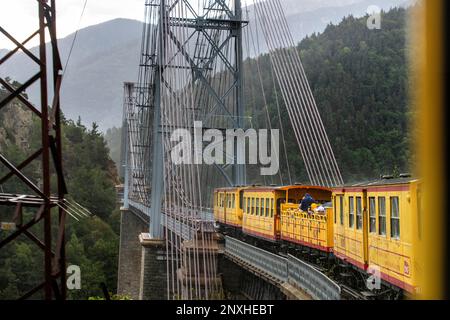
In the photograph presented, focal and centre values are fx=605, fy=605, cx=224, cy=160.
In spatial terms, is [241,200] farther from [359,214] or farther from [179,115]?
[359,214]

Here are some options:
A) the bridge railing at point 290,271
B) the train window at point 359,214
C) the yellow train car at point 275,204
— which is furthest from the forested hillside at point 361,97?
the train window at point 359,214

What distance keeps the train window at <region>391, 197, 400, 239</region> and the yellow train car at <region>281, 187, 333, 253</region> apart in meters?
3.50

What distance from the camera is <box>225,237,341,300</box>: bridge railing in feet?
23.8

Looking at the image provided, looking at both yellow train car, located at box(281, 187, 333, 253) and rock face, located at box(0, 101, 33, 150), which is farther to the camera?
rock face, located at box(0, 101, 33, 150)

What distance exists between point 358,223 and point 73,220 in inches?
1574

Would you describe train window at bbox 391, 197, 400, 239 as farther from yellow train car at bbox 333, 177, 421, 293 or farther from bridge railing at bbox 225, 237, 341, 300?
bridge railing at bbox 225, 237, 341, 300

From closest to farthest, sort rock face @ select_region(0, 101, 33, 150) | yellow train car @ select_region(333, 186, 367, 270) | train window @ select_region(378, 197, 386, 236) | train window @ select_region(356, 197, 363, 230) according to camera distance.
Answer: train window @ select_region(378, 197, 386, 236) < yellow train car @ select_region(333, 186, 367, 270) < train window @ select_region(356, 197, 363, 230) < rock face @ select_region(0, 101, 33, 150)

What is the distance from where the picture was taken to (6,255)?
39.2 metres

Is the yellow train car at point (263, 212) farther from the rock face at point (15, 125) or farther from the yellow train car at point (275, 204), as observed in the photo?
the rock face at point (15, 125)

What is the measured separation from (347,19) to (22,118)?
3583 centimetres

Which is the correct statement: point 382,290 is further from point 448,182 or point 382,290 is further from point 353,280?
point 448,182

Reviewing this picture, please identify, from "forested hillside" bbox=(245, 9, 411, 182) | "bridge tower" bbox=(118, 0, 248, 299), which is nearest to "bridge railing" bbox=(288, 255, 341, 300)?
"bridge tower" bbox=(118, 0, 248, 299)

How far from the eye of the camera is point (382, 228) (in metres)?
7.54

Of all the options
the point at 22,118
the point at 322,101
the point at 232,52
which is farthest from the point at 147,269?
the point at 22,118
